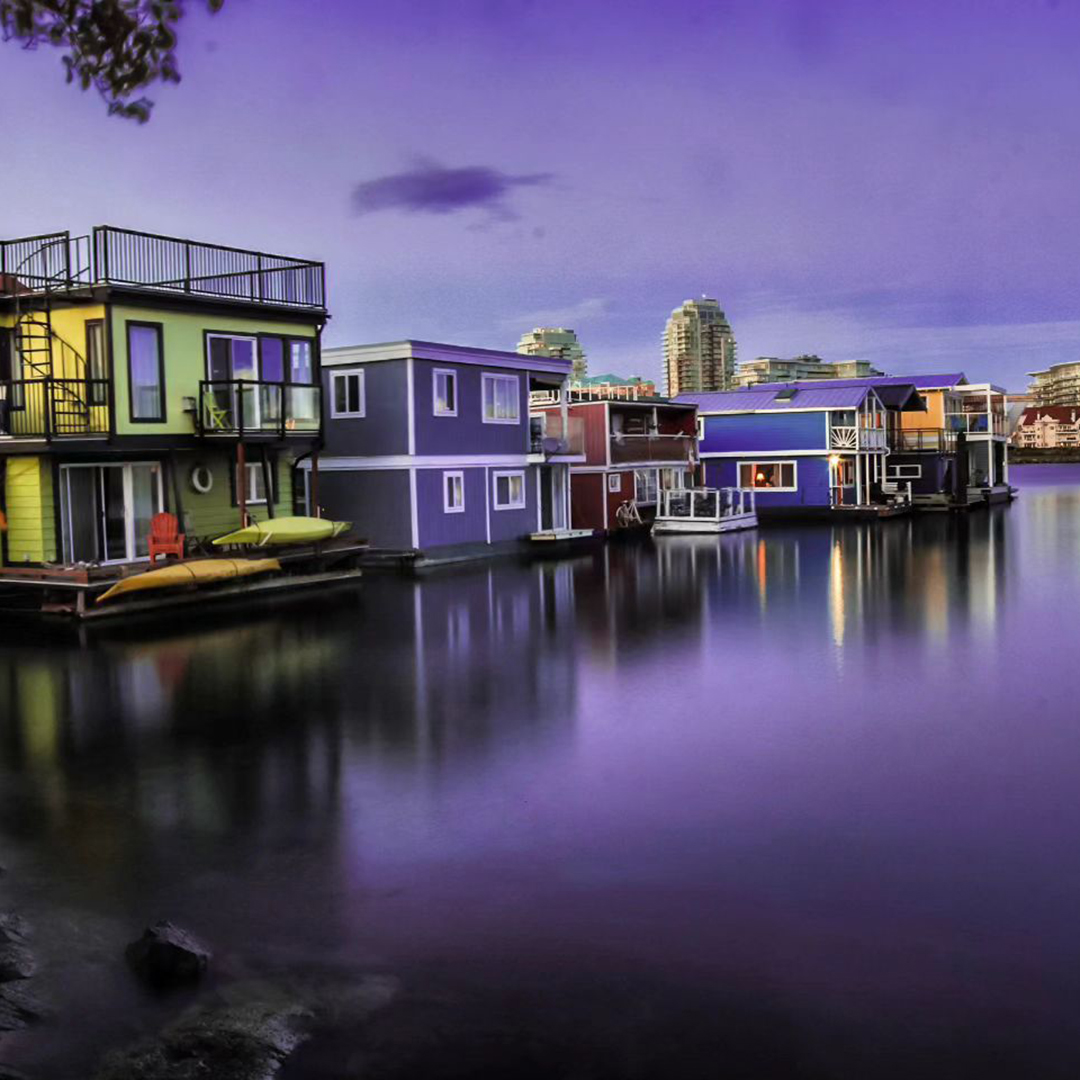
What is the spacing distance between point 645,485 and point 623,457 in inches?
108

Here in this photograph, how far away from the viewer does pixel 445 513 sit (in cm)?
3425

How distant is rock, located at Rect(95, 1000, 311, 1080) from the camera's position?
18.6ft

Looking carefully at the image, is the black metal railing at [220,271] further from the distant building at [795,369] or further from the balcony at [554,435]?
the distant building at [795,369]

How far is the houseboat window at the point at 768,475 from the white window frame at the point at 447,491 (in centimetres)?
2409

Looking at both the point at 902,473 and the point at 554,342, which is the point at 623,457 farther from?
the point at 554,342

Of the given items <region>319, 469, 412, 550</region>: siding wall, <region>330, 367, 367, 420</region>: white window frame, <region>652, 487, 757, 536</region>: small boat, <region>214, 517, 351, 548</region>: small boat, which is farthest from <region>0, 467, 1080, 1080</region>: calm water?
<region>652, 487, 757, 536</region>: small boat

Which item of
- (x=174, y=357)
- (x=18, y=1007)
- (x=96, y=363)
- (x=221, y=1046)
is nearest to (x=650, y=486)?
(x=174, y=357)

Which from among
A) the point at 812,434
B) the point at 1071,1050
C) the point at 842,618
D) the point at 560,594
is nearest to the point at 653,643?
the point at 842,618

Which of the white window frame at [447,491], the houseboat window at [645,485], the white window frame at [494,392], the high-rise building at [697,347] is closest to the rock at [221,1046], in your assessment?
the white window frame at [447,491]

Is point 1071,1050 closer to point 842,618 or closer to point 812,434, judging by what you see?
point 842,618

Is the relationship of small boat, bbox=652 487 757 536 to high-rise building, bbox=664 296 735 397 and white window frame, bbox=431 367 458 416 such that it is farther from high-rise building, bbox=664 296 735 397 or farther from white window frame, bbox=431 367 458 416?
high-rise building, bbox=664 296 735 397

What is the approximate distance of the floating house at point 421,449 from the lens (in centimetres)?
3303

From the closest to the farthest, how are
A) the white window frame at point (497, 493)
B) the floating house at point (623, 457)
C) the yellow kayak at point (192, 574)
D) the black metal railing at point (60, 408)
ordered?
1. the yellow kayak at point (192, 574)
2. the black metal railing at point (60, 408)
3. the white window frame at point (497, 493)
4. the floating house at point (623, 457)

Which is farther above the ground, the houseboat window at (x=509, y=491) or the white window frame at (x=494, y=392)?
the white window frame at (x=494, y=392)
